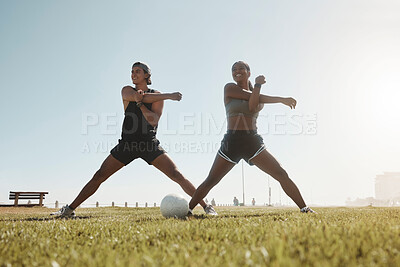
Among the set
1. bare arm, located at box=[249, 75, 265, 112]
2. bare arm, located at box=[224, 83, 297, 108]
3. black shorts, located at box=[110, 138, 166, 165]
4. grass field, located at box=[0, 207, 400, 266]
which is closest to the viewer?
grass field, located at box=[0, 207, 400, 266]

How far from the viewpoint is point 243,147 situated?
6527 millimetres

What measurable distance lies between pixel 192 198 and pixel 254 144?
178 cm

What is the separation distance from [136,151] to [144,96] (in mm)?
1251

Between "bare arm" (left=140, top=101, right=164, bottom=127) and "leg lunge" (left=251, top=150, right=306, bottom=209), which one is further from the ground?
"bare arm" (left=140, top=101, right=164, bottom=127)

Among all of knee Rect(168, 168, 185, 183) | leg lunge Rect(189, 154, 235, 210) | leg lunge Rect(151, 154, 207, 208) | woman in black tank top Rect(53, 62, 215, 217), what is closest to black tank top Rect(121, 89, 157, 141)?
woman in black tank top Rect(53, 62, 215, 217)

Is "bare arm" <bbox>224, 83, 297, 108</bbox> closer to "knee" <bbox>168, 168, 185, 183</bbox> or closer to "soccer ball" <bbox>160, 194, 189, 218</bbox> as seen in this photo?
"knee" <bbox>168, 168, 185, 183</bbox>

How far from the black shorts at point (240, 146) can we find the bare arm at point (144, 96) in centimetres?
140

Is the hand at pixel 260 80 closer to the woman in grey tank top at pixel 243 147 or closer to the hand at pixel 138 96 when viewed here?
the woman in grey tank top at pixel 243 147

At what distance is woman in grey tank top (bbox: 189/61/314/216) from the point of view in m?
6.51

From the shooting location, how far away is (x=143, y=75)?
743 cm

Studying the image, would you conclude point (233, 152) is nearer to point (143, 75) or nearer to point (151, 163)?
point (151, 163)

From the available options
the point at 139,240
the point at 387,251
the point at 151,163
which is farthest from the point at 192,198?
the point at 387,251

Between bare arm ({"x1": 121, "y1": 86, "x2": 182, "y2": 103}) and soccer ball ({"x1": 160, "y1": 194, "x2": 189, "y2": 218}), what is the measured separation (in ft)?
7.05

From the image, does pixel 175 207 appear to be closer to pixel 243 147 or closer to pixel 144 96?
pixel 243 147
